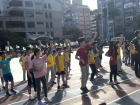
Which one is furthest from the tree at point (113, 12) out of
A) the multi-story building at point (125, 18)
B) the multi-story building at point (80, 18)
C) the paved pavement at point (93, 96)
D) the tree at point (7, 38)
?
the paved pavement at point (93, 96)

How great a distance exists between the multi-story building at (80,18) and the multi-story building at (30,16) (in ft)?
96.0

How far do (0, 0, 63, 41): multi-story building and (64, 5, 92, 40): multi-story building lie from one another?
96.0 feet

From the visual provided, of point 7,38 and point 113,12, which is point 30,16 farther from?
point 113,12

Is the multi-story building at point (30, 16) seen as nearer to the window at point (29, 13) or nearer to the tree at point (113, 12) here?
the window at point (29, 13)

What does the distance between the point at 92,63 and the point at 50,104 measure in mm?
3212

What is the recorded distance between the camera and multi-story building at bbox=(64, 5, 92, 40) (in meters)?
78.1

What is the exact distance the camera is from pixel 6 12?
4394cm

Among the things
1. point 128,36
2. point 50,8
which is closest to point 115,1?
point 128,36

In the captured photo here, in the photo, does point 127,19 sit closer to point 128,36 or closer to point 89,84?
point 128,36

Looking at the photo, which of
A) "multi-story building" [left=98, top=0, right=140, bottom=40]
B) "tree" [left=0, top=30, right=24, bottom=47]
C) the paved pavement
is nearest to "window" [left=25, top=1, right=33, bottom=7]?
"tree" [left=0, top=30, right=24, bottom=47]

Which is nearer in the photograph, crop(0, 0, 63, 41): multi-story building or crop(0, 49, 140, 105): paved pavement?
crop(0, 49, 140, 105): paved pavement

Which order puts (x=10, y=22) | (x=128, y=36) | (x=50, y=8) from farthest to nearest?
(x=128, y=36)
(x=50, y=8)
(x=10, y=22)

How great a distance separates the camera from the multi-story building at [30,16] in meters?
42.5

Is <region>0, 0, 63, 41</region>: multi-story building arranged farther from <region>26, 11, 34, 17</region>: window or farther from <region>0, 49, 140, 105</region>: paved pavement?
<region>0, 49, 140, 105</region>: paved pavement
